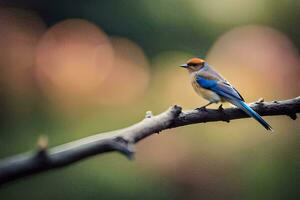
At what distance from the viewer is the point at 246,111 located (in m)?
1.25

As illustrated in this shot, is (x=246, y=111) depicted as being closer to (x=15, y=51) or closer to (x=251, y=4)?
(x=251, y=4)

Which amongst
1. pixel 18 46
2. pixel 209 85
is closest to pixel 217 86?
pixel 209 85

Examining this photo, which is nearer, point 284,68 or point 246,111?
point 246,111

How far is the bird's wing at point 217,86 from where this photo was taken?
1627 mm

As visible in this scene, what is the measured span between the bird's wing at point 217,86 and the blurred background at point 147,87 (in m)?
1.40

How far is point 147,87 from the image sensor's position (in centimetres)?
360

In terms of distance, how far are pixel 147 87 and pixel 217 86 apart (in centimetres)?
189

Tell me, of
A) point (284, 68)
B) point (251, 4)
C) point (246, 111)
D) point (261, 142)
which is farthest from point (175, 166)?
point (246, 111)

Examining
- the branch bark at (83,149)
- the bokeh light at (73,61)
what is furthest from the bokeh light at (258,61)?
the branch bark at (83,149)

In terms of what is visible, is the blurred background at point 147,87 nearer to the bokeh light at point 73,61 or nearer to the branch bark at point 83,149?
the bokeh light at point 73,61

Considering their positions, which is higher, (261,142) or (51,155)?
(261,142)

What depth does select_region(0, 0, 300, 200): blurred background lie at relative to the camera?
3307 mm

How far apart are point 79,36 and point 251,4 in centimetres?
113

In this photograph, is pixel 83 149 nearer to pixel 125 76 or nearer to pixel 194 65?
pixel 194 65
